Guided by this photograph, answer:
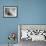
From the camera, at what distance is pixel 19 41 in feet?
14.4

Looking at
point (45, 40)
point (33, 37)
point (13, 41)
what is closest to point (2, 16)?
point (13, 41)

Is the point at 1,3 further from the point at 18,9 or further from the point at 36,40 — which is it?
the point at 36,40

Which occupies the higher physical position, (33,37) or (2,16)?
(2,16)

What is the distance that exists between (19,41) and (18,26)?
1.62 ft

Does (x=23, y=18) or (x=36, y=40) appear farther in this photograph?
(x=23, y=18)

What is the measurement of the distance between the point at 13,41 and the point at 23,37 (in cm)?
36

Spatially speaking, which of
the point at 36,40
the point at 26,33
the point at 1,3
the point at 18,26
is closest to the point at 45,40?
the point at 36,40

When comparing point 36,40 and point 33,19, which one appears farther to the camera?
point 33,19

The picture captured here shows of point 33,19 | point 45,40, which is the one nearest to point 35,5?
point 33,19

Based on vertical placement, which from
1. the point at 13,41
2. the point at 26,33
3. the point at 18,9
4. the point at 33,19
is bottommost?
the point at 13,41

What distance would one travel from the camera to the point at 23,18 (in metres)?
4.55

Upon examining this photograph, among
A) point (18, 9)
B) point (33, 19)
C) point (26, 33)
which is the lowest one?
point (26, 33)

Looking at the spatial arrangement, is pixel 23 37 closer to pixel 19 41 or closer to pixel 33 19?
pixel 19 41

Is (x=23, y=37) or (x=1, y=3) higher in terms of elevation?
(x=1, y=3)
